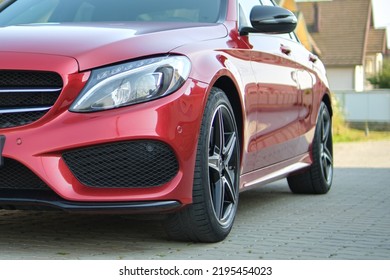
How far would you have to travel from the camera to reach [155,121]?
4.76 m

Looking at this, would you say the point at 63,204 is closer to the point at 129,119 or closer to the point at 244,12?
the point at 129,119

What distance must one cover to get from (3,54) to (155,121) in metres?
0.88

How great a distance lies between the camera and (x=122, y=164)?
4797 mm

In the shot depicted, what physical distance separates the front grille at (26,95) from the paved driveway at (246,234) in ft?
2.44

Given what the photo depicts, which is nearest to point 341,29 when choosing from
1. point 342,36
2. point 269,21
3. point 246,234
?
point 342,36

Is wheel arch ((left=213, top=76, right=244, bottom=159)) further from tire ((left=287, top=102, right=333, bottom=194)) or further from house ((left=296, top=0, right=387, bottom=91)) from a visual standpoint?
house ((left=296, top=0, right=387, bottom=91))

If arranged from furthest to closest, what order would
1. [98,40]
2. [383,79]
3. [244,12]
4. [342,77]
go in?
[342,77] → [383,79] → [244,12] → [98,40]

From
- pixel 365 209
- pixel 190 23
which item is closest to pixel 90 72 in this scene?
pixel 190 23

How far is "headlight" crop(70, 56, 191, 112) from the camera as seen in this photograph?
4.73 metres

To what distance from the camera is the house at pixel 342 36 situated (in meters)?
54.3

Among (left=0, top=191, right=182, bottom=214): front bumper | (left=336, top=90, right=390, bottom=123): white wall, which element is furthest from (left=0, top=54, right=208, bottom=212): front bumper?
(left=336, top=90, right=390, bottom=123): white wall

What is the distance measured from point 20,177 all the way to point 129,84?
744 mm
